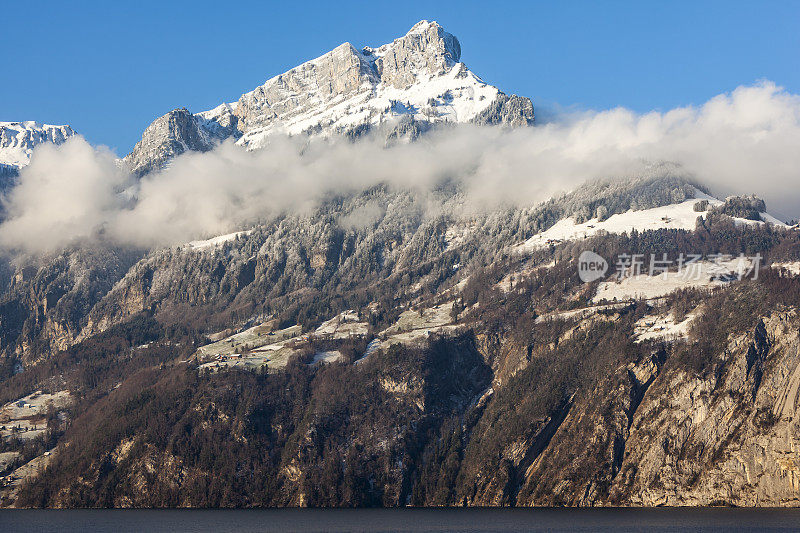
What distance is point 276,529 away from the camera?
194m

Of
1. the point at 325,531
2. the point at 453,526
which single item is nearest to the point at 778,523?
the point at 453,526

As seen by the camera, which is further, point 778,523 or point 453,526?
point 453,526

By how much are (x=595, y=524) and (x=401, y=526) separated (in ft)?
139

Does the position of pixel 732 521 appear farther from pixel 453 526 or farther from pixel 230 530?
pixel 230 530

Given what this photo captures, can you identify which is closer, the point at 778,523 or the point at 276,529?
the point at 778,523

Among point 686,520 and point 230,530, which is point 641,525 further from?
point 230,530

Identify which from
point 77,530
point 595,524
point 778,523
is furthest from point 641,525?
point 77,530

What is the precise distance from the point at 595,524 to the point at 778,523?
3685 cm

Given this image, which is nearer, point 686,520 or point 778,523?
point 778,523

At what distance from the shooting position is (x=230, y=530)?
7594 inches

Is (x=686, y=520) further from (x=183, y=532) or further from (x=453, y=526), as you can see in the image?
(x=183, y=532)

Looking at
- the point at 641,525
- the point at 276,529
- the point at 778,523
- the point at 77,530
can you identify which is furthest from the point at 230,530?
the point at 778,523

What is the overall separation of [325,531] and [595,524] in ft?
192

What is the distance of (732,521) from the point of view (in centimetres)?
18988
